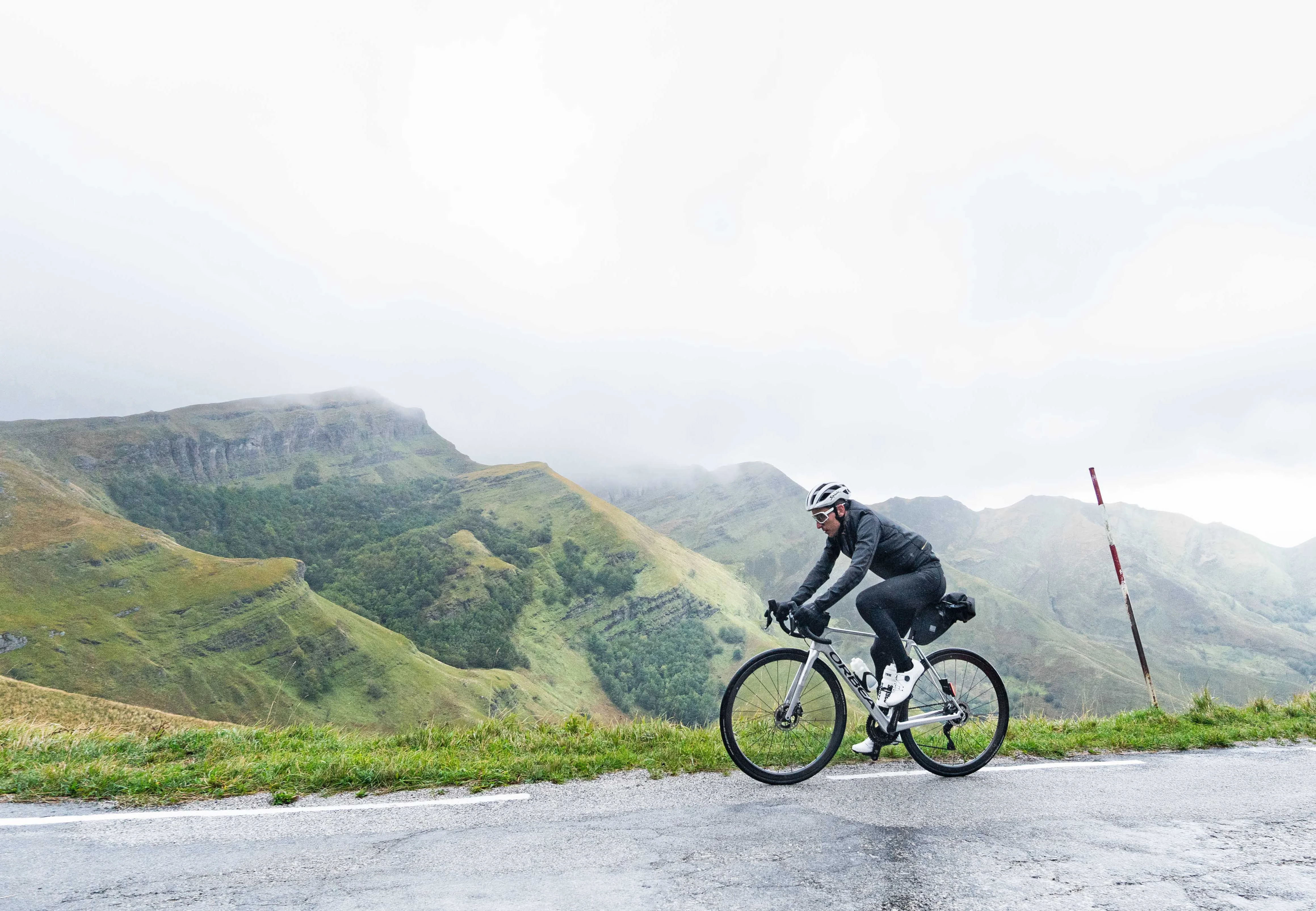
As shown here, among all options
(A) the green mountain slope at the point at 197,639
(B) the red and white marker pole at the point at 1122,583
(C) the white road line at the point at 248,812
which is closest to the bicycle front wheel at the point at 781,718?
(C) the white road line at the point at 248,812

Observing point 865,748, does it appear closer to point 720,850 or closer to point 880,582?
point 880,582

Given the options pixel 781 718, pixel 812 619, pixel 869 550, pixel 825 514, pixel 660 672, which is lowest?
pixel 660 672

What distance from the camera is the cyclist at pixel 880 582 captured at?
6137 mm

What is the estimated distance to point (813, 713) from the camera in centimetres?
618

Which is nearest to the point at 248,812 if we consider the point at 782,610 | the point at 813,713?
the point at 782,610

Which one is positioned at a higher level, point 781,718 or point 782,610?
point 782,610

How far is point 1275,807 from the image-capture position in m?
5.15

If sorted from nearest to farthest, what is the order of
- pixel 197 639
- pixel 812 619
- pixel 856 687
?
pixel 812 619 < pixel 856 687 < pixel 197 639

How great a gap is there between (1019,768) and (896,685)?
1.60m

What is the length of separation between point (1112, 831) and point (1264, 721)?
247 inches

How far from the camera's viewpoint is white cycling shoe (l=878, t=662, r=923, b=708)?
241 inches

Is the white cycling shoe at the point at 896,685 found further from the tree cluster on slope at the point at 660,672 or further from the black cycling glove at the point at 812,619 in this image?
the tree cluster on slope at the point at 660,672

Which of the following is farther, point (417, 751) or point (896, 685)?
point (417, 751)

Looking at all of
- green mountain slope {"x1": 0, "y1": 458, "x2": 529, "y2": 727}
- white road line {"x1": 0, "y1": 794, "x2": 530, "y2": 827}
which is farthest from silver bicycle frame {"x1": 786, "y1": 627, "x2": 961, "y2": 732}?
green mountain slope {"x1": 0, "y1": 458, "x2": 529, "y2": 727}
